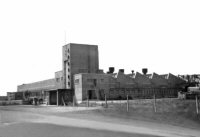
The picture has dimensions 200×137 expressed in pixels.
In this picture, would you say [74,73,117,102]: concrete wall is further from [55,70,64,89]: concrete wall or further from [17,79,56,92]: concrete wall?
[17,79,56,92]: concrete wall

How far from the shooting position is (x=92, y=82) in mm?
73125

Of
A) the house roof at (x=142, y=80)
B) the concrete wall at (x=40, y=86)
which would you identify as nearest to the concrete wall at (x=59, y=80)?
the concrete wall at (x=40, y=86)

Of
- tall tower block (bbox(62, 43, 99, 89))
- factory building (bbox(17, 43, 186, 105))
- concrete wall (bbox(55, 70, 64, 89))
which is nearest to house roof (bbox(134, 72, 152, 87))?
factory building (bbox(17, 43, 186, 105))

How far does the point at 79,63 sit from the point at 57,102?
20.0 meters

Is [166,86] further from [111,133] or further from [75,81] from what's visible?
[111,133]

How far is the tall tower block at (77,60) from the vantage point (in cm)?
7962

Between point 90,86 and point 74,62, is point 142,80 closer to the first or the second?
Result: point 90,86

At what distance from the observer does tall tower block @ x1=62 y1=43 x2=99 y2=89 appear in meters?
79.6

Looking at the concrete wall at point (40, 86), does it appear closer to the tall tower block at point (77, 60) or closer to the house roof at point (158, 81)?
the tall tower block at point (77, 60)

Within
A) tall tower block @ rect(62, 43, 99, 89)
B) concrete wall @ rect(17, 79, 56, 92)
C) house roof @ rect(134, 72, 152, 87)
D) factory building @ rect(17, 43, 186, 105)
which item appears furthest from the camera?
concrete wall @ rect(17, 79, 56, 92)

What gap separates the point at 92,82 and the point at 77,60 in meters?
10.9

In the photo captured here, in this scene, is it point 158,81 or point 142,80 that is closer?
point 142,80

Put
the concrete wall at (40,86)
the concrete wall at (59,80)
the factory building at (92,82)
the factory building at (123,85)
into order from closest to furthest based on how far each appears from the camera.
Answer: the factory building at (92,82) < the factory building at (123,85) < the concrete wall at (59,80) < the concrete wall at (40,86)

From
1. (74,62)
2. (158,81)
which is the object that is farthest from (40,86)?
(158,81)
